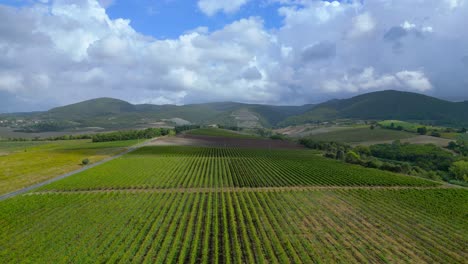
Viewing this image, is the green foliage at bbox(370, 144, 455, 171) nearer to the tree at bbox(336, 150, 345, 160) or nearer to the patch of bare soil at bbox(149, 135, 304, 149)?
the tree at bbox(336, 150, 345, 160)

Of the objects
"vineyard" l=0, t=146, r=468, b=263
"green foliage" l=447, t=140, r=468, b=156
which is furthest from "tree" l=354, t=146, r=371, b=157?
"vineyard" l=0, t=146, r=468, b=263

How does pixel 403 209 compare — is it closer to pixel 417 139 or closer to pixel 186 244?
pixel 186 244

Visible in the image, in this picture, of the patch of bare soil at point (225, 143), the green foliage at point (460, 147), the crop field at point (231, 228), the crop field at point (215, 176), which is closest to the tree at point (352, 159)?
the crop field at point (215, 176)

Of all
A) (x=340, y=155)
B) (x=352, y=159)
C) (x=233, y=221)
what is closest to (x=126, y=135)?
(x=340, y=155)

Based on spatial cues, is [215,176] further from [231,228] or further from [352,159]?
[352,159]

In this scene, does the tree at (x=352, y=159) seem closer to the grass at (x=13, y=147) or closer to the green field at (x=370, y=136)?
the green field at (x=370, y=136)
